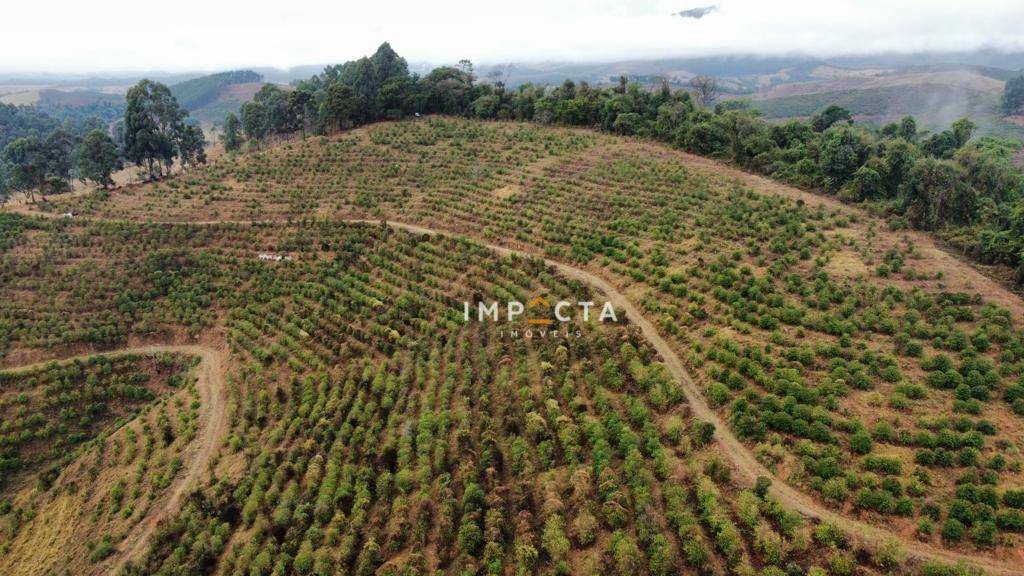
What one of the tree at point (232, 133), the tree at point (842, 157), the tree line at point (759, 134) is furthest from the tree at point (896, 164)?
the tree at point (232, 133)

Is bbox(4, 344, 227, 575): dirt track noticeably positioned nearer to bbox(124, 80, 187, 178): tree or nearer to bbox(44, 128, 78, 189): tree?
bbox(124, 80, 187, 178): tree

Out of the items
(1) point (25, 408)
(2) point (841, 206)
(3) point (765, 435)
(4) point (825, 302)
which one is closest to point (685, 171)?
(2) point (841, 206)

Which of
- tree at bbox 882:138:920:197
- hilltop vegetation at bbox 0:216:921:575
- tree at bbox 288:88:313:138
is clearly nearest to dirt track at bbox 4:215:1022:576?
hilltop vegetation at bbox 0:216:921:575

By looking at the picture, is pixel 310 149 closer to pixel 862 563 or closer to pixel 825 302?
pixel 825 302

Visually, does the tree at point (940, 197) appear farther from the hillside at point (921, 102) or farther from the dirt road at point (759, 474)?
the hillside at point (921, 102)

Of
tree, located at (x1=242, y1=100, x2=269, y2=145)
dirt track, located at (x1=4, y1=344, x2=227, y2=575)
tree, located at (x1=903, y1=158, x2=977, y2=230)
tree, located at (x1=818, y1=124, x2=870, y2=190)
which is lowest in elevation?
dirt track, located at (x1=4, y1=344, x2=227, y2=575)
